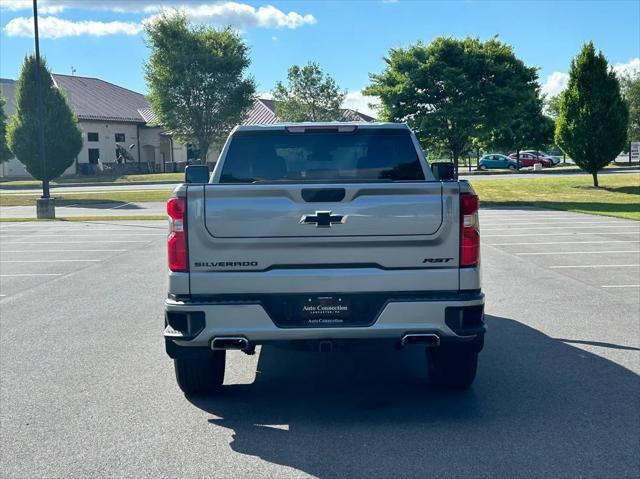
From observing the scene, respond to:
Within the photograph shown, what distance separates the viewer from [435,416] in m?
5.21

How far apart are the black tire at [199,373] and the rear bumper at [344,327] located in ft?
1.99

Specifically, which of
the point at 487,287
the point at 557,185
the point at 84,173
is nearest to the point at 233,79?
the point at 84,173

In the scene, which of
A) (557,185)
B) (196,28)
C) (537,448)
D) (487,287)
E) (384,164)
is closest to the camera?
(537,448)

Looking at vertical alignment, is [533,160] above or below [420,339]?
above

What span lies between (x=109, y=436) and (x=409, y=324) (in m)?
2.02

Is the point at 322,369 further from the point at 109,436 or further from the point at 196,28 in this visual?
the point at 196,28

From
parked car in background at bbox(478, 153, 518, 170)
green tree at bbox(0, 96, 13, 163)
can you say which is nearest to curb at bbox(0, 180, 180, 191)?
green tree at bbox(0, 96, 13, 163)

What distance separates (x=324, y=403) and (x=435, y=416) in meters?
0.83

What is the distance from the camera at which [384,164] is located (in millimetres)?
6328

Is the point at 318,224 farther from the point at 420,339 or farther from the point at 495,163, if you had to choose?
the point at 495,163

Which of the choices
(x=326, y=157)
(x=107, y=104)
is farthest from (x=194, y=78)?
(x=326, y=157)

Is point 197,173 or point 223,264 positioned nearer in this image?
point 223,264

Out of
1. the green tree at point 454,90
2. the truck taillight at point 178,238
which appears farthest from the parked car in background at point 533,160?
the truck taillight at point 178,238

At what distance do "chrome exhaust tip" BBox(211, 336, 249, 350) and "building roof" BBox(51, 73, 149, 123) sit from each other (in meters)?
63.2
